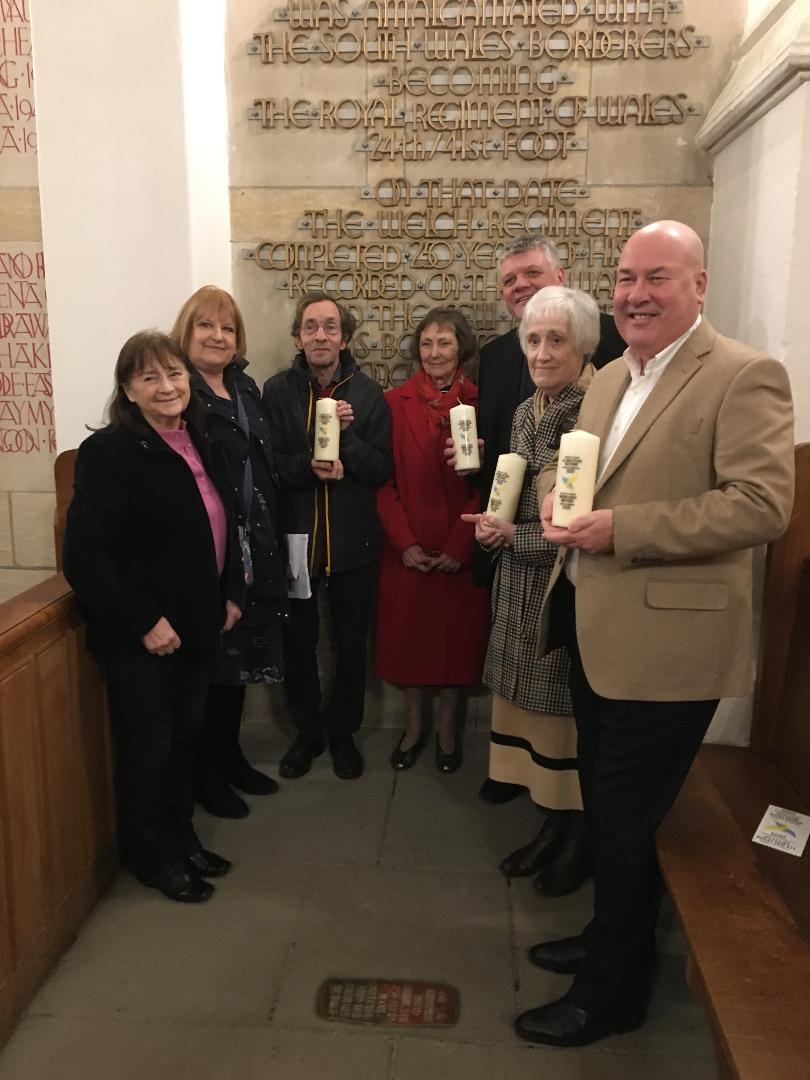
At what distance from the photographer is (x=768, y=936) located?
1.65 m

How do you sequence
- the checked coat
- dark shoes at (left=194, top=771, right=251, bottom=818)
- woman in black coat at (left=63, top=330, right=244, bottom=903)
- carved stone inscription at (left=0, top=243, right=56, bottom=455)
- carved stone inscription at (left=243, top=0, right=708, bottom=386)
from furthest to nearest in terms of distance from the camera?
carved stone inscription at (left=0, top=243, right=56, bottom=455), carved stone inscription at (left=243, top=0, right=708, bottom=386), dark shoes at (left=194, top=771, right=251, bottom=818), the checked coat, woman in black coat at (left=63, top=330, right=244, bottom=903)

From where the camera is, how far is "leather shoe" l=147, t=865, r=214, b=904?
2363 millimetres

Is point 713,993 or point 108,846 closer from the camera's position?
point 713,993

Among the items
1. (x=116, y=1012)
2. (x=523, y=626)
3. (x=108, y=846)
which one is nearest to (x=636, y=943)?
(x=523, y=626)

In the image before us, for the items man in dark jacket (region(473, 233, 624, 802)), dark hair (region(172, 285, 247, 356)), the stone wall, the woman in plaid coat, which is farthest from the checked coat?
the stone wall

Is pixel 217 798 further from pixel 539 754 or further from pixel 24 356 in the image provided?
pixel 24 356

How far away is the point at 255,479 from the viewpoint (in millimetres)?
2607

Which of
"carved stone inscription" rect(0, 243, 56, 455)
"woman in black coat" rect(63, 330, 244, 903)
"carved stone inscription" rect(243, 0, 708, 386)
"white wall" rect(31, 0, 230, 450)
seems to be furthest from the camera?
"carved stone inscription" rect(0, 243, 56, 455)

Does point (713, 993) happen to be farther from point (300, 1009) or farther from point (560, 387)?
point (560, 387)

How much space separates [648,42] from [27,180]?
7.65ft

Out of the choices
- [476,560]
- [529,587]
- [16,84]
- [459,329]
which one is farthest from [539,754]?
[16,84]

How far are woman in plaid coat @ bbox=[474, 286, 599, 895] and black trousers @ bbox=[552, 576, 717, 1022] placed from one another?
16.8 inches

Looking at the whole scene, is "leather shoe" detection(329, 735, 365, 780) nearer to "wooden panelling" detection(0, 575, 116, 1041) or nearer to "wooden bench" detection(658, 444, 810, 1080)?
"wooden panelling" detection(0, 575, 116, 1041)

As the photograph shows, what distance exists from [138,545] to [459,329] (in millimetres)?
1364
